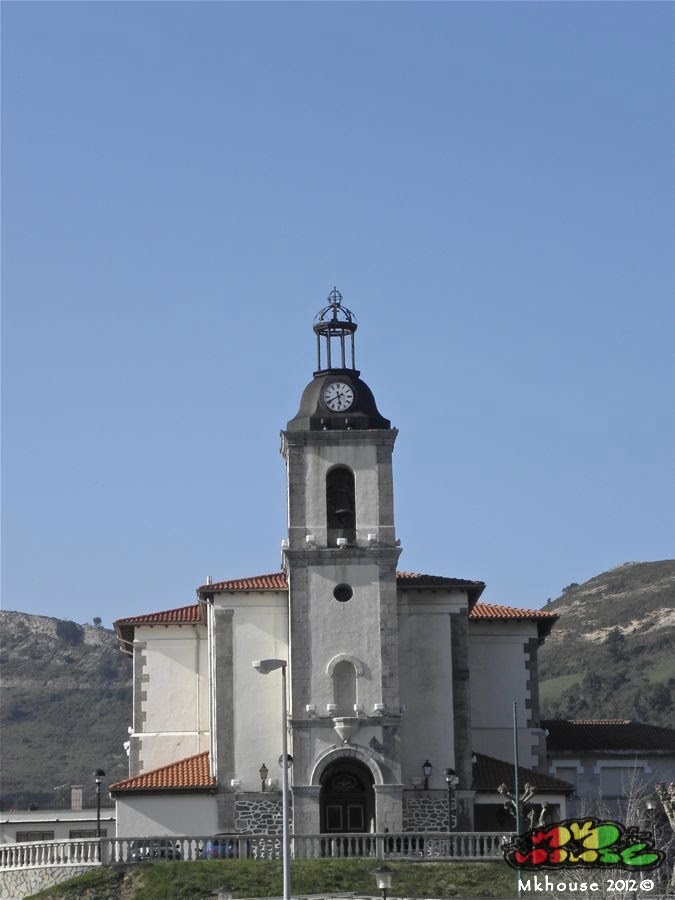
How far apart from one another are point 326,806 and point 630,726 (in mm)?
16671

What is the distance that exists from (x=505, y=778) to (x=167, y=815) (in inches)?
393

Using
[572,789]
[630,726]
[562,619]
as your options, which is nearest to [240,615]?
[572,789]

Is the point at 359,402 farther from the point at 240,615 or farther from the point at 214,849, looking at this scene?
the point at 214,849

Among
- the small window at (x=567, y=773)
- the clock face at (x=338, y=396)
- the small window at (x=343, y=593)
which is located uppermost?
the clock face at (x=338, y=396)

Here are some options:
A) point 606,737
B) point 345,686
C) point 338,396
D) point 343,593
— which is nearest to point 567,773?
point 606,737

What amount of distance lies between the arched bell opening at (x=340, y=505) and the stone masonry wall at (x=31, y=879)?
39.6 ft

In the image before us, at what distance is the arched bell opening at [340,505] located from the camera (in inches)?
2330

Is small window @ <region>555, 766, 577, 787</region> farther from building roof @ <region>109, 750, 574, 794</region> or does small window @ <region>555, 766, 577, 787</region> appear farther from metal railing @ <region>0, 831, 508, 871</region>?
metal railing @ <region>0, 831, 508, 871</region>

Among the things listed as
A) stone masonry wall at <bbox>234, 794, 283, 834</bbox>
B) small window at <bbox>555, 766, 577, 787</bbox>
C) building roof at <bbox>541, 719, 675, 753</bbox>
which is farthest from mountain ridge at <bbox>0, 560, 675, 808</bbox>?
stone masonry wall at <bbox>234, 794, 283, 834</bbox>

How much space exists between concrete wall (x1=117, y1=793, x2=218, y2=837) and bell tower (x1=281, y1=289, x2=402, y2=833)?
9.32 ft

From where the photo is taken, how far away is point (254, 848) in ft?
178

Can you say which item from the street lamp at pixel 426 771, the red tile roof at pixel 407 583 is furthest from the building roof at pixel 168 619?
the street lamp at pixel 426 771

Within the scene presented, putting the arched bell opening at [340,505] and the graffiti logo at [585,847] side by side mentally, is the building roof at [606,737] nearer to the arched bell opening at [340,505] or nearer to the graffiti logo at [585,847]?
the arched bell opening at [340,505]

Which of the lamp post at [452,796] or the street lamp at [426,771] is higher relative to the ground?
the street lamp at [426,771]
